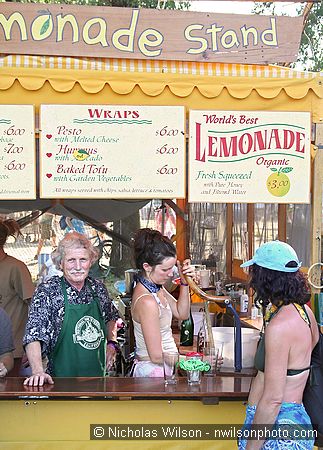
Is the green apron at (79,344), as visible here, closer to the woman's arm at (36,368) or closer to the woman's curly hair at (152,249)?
the woman's arm at (36,368)

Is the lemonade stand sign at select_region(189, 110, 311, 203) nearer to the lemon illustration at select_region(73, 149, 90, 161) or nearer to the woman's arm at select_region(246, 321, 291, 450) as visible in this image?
the lemon illustration at select_region(73, 149, 90, 161)

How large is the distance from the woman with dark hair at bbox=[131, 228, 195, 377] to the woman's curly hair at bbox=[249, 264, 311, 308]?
2.57 feet

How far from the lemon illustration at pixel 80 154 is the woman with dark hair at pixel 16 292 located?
1661mm

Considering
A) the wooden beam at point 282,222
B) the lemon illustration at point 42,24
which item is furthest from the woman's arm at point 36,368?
the wooden beam at point 282,222

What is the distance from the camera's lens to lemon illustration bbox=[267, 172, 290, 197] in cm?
340

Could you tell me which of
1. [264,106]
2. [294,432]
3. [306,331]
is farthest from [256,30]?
[294,432]

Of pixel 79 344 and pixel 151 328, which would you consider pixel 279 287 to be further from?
pixel 79 344

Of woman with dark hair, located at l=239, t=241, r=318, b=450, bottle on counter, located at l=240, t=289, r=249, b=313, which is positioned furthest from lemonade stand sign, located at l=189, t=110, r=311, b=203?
bottle on counter, located at l=240, t=289, r=249, b=313

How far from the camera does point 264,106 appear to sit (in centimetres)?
336

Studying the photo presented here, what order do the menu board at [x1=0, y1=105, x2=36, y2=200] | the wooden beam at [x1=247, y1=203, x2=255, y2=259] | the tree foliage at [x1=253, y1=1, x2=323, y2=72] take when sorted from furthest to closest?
the tree foliage at [x1=253, y1=1, x2=323, y2=72]
the wooden beam at [x1=247, y1=203, x2=255, y2=259]
the menu board at [x1=0, y1=105, x2=36, y2=200]

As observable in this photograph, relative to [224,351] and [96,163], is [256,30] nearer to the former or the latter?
[96,163]

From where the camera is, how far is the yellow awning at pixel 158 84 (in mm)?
3232

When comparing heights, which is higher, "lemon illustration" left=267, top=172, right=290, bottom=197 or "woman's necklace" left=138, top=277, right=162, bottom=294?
"lemon illustration" left=267, top=172, right=290, bottom=197

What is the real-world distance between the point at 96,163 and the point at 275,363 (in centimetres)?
147
